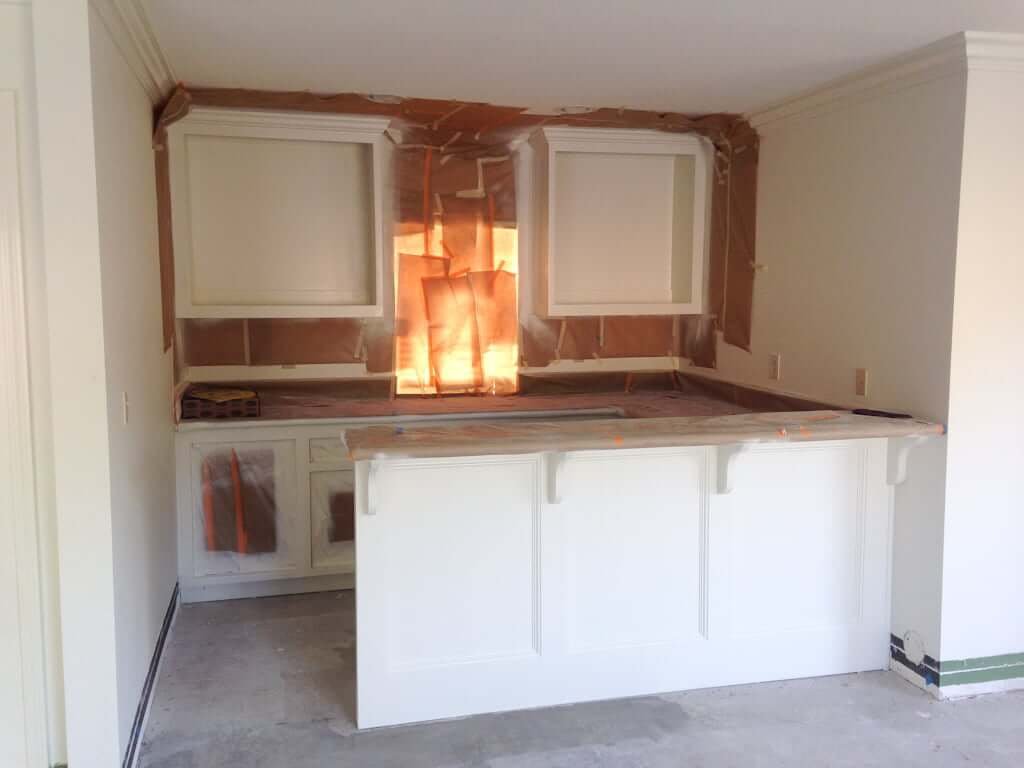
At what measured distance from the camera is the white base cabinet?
2.72 m

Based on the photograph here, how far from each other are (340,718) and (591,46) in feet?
7.77

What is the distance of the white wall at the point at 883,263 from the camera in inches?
113

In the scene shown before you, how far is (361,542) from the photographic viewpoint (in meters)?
2.66

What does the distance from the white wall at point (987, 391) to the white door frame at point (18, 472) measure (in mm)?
2744

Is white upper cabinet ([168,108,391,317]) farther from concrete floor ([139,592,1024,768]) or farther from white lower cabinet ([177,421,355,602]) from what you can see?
concrete floor ([139,592,1024,768])

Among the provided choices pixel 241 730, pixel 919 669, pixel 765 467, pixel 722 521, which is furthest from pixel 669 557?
pixel 241 730

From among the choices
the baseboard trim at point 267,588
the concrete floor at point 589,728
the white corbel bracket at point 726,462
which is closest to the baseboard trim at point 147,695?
the concrete floor at point 589,728

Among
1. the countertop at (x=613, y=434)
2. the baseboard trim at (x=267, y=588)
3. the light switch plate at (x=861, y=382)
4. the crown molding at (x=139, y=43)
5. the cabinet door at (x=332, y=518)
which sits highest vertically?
the crown molding at (x=139, y=43)

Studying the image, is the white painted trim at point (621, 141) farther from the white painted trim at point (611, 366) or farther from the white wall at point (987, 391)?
the white wall at point (987, 391)

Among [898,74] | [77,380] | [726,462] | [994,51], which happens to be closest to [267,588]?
[77,380]

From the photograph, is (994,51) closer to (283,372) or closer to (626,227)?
(626,227)

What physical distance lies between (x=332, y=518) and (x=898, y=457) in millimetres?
2331

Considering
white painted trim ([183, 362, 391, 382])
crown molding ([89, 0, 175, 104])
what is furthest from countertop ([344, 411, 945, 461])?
white painted trim ([183, 362, 391, 382])

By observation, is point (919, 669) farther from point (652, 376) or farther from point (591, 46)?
point (591, 46)
